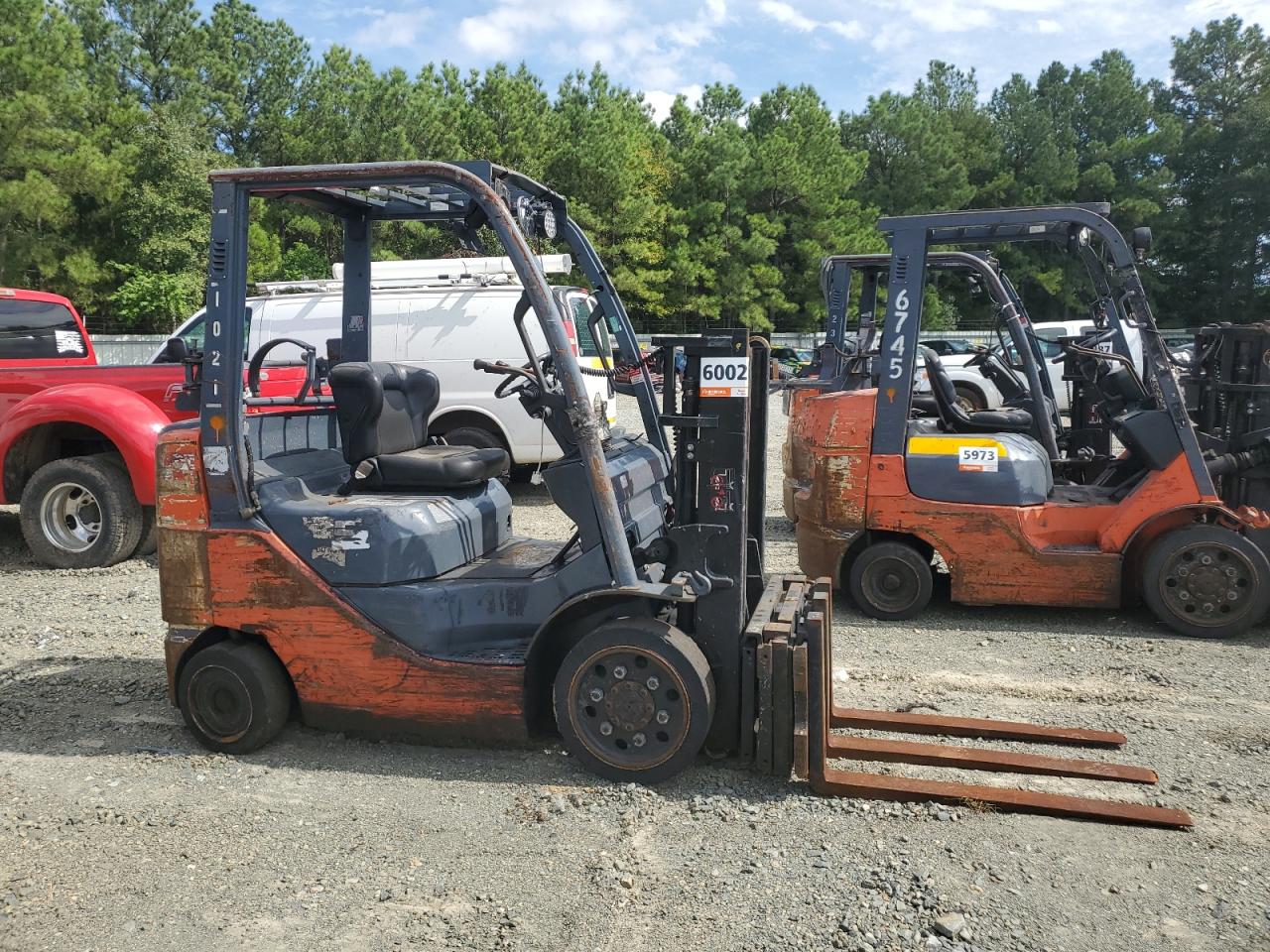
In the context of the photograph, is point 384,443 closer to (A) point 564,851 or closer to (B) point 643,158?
(A) point 564,851

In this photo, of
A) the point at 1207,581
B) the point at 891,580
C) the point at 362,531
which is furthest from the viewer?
the point at 891,580

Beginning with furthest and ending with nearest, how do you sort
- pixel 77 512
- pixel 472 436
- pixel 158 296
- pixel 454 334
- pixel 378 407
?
1. pixel 158 296
2. pixel 472 436
3. pixel 454 334
4. pixel 77 512
5. pixel 378 407

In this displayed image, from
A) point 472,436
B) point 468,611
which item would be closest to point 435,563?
point 468,611

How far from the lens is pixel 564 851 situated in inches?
149

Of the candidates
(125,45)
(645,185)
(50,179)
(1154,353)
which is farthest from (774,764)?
(125,45)

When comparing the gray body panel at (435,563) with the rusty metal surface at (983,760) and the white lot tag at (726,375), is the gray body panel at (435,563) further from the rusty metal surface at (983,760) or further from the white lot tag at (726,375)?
the rusty metal surface at (983,760)

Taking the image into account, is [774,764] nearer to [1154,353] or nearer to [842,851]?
[842,851]

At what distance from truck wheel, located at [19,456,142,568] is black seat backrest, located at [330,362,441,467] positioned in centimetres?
450

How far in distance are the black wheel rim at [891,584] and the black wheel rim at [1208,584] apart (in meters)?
1.52

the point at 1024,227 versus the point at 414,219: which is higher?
the point at 1024,227

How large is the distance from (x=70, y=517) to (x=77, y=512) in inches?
3.0

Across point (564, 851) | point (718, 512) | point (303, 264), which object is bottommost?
point (564, 851)

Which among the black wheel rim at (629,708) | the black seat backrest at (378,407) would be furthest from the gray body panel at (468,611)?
the black seat backrest at (378,407)

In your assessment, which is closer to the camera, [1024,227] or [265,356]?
[265,356]
